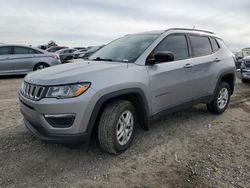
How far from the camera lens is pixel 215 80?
544 cm

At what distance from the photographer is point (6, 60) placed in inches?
430

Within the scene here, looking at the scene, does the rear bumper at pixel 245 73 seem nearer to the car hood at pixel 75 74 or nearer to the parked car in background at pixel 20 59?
the parked car in background at pixel 20 59

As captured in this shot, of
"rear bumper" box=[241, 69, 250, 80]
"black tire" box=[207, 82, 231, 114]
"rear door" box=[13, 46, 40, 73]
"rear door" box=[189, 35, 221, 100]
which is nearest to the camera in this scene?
"rear door" box=[189, 35, 221, 100]

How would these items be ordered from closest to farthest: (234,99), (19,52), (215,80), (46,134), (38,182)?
(38,182) → (46,134) → (215,80) → (234,99) → (19,52)

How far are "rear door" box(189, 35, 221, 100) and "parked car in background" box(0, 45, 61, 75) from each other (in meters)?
7.97

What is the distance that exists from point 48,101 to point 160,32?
2322mm

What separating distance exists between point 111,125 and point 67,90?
721 mm

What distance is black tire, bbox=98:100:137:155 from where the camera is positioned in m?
3.49

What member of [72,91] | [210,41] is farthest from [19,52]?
[72,91]

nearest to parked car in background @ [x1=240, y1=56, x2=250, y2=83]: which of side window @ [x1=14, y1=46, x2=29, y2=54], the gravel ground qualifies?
the gravel ground

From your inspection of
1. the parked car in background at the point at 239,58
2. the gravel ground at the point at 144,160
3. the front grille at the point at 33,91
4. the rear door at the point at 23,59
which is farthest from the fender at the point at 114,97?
the parked car in background at the point at 239,58

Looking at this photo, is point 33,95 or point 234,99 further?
point 234,99

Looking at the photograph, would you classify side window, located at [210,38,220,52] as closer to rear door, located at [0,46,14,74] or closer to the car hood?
the car hood

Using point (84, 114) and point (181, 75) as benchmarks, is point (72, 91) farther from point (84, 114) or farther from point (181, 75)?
point (181, 75)
